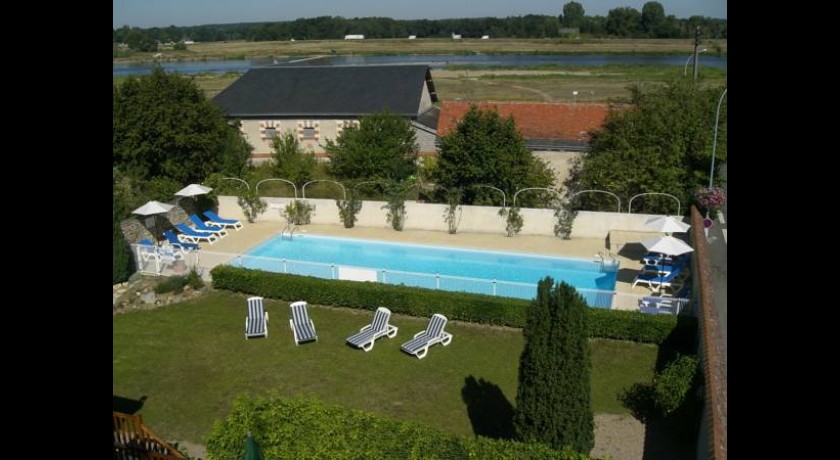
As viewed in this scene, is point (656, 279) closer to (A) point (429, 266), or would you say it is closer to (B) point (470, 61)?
(A) point (429, 266)

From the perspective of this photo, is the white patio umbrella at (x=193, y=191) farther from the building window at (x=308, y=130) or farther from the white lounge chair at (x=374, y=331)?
the building window at (x=308, y=130)

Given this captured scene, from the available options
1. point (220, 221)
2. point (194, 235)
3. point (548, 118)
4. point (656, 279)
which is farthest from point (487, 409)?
point (548, 118)

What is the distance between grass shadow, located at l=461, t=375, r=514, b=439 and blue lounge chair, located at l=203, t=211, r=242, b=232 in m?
13.0

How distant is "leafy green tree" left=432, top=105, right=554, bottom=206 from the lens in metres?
23.9

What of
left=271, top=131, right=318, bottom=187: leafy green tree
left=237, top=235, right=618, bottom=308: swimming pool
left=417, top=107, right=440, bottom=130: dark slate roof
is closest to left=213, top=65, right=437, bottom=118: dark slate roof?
left=417, top=107, right=440, bottom=130: dark slate roof

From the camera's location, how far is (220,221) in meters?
23.4

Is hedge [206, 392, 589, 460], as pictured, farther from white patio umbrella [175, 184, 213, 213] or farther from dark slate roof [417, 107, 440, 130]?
→ dark slate roof [417, 107, 440, 130]

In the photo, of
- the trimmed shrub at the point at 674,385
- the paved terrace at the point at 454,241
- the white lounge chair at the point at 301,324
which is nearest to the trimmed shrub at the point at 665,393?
the trimmed shrub at the point at 674,385

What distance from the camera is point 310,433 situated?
8.95 m

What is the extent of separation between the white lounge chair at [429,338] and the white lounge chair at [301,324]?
2.06m

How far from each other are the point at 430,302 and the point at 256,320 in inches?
156
